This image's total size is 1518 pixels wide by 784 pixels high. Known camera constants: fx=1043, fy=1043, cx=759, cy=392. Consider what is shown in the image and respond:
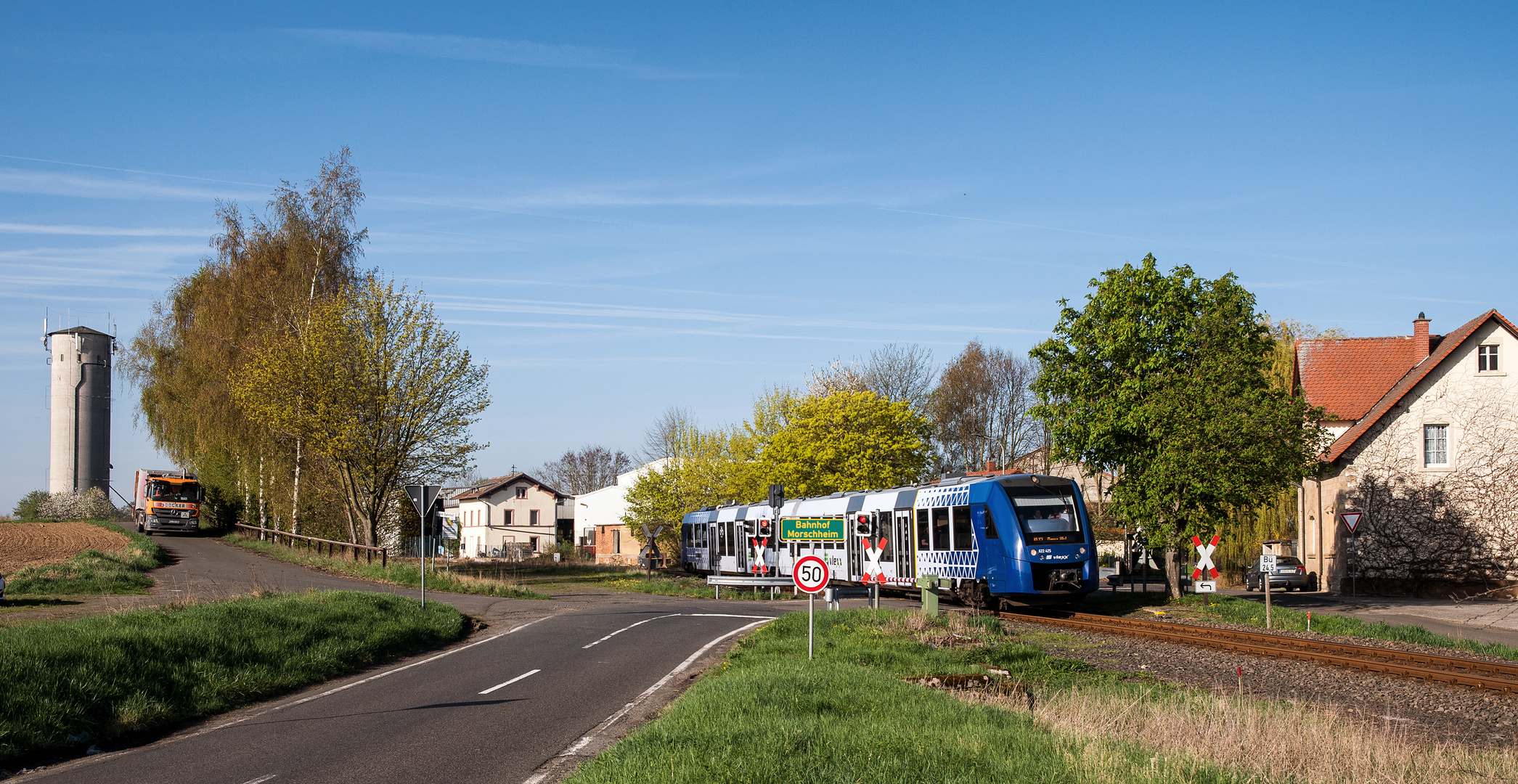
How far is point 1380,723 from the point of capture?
11273mm

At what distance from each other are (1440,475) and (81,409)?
79757 mm

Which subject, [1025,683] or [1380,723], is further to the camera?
[1025,683]

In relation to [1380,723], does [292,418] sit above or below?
above

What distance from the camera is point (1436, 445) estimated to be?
34.3 meters

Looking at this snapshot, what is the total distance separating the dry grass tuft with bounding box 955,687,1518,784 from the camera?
7.85 m

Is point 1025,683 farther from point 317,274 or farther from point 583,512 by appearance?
point 583,512

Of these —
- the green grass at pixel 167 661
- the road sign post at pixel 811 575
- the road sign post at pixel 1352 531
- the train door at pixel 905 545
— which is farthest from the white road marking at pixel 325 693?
the road sign post at pixel 1352 531

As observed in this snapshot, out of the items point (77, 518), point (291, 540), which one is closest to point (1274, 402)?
point (291, 540)

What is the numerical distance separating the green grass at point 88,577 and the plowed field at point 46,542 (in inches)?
57.7

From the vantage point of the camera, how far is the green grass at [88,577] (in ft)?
79.5

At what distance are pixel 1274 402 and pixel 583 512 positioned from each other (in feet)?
241

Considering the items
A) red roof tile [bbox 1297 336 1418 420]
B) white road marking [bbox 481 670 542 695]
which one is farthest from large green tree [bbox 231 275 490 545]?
red roof tile [bbox 1297 336 1418 420]

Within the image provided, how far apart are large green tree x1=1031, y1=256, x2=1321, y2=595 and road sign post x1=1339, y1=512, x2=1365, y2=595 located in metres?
1.58

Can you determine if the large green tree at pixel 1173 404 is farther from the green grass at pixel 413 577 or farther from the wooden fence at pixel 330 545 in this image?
the wooden fence at pixel 330 545
